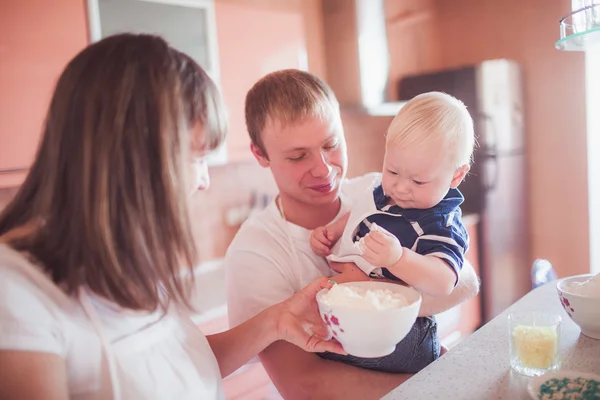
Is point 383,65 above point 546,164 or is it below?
above

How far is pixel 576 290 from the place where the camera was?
115cm

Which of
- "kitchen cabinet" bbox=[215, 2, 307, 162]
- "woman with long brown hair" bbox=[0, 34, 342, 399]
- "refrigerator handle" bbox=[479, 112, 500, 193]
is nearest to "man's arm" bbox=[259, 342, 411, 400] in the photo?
"woman with long brown hair" bbox=[0, 34, 342, 399]

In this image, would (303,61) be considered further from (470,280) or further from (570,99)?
(470,280)

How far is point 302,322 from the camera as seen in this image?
3.61 feet

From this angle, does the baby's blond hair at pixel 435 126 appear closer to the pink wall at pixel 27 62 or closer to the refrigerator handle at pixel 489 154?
the pink wall at pixel 27 62

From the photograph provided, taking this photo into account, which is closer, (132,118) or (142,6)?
(132,118)

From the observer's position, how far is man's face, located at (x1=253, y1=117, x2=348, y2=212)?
4.27 feet

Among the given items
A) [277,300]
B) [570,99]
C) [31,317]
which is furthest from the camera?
[570,99]

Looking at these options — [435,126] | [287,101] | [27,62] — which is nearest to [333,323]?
[435,126]

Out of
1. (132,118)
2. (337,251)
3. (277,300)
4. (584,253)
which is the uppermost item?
(132,118)

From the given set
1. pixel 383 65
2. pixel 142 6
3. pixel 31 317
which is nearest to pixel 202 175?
pixel 31 317

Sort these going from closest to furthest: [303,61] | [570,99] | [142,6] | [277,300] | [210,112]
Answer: [210,112] < [277,300] < [142,6] < [303,61] < [570,99]

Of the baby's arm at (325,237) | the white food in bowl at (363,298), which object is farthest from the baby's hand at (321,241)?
the white food in bowl at (363,298)

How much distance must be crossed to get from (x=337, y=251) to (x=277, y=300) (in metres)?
0.20
